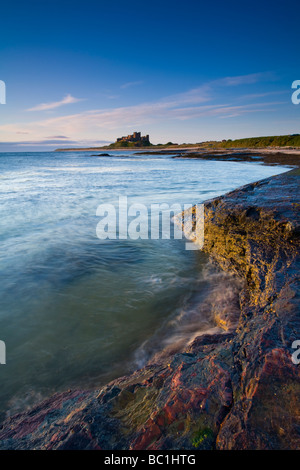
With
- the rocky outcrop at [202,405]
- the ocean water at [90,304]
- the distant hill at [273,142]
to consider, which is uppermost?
the distant hill at [273,142]

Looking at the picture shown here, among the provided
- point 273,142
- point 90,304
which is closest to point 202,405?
point 90,304

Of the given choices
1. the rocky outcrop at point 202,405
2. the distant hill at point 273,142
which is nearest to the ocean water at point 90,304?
the rocky outcrop at point 202,405

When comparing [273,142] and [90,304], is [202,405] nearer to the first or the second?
[90,304]

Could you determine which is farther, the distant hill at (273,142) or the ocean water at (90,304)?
the distant hill at (273,142)

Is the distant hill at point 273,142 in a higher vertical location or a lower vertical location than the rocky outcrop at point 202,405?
higher

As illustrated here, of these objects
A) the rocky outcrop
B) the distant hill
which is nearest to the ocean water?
the rocky outcrop

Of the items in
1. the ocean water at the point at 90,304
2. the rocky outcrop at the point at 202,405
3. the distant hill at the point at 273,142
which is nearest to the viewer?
the rocky outcrop at the point at 202,405

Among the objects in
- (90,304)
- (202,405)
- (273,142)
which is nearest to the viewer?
(202,405)

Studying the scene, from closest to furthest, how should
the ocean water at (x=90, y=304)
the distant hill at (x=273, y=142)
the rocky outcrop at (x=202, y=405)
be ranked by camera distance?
1. the rocky outcrop at (x=202, y=405)
2. the ocean water at (x=90, y=304)
3. the distant hill at (x=273, y=142)

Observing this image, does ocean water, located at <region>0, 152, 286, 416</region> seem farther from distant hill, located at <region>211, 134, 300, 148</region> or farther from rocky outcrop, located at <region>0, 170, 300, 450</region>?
distant hill, located at <region>211, 134, 300, 148</region>

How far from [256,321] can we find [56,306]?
9.28 ft

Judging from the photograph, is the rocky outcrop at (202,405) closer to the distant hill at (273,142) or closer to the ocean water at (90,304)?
the ocean water at (90,304)

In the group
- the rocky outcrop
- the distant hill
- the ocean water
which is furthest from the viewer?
the distant hill

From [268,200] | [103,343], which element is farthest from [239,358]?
[268,200]
